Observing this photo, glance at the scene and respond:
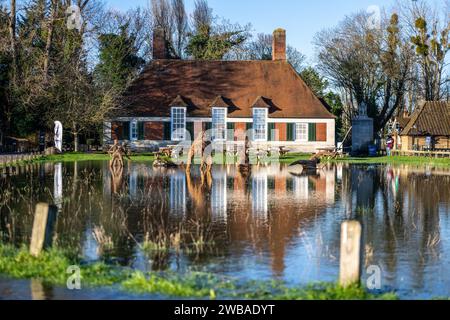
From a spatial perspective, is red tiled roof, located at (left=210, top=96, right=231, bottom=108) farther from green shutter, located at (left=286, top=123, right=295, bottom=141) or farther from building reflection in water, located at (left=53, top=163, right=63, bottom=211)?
building reflection in water, located at (left=53, top=163, right=63, bottom=211)

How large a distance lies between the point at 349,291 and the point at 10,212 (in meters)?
9.91

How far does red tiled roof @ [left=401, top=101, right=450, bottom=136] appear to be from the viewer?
54156mm

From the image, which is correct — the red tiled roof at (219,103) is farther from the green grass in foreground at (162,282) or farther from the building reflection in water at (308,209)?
the green grass in foreground at (162,282)

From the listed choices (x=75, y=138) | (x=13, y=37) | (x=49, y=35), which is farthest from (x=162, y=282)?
(x=75, y=138)

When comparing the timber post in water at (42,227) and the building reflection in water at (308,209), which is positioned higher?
the timber post in water at (42,227)

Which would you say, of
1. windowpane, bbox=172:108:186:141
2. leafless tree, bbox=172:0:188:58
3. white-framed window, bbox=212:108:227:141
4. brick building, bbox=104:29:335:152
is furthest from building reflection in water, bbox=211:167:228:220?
leafless tree, bbox=172:0:188:58

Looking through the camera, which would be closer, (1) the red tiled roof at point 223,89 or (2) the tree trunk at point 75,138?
(2) the tree trunk at point 75,138

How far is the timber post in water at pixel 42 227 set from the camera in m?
10.5

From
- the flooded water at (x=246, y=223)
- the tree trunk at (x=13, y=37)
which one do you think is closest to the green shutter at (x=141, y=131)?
the tree trunk at (x=13, y=37)

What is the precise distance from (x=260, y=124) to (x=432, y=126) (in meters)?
13.1

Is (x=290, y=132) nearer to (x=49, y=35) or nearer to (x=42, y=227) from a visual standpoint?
(x=49, y=35)

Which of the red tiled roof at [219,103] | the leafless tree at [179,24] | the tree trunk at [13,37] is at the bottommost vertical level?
the red tiled roof at [219,103]

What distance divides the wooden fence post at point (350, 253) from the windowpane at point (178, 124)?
42.8 meters
